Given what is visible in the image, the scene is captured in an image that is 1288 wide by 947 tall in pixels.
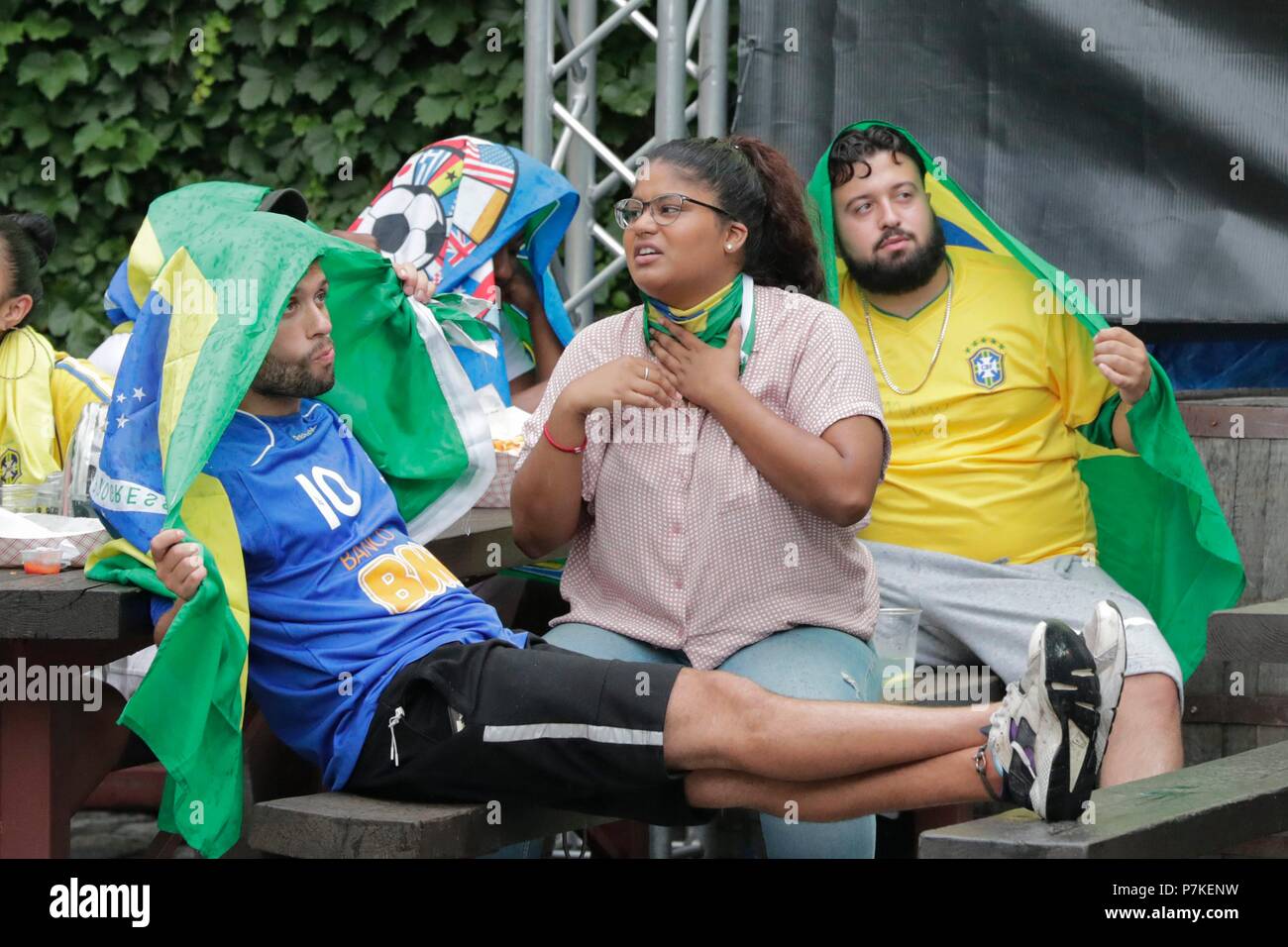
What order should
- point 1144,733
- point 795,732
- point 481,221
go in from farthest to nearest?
point 481,221 < point 1144,733 < point 795,732

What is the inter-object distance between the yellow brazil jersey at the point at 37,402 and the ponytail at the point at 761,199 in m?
1.17

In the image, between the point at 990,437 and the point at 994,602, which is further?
the point at 990,437

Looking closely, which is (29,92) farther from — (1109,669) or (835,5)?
(1109,669)

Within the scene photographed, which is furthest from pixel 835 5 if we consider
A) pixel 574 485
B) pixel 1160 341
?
pixel 574 485

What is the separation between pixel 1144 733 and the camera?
9.51 feet

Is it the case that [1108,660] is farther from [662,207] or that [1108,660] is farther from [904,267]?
[904,267]

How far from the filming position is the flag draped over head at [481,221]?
12.8ft

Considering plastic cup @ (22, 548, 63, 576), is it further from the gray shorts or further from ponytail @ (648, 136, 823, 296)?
the gray shorts

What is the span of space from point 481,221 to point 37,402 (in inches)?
48.1

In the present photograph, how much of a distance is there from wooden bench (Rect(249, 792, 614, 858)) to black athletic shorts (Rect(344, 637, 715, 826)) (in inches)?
1.8

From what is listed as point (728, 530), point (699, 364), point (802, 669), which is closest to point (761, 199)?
point (699, 364)

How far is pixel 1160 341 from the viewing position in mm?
4074

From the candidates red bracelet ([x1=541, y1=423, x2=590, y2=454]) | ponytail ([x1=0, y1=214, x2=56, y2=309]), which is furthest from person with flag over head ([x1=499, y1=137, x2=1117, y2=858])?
ponytail ([x1=0, y1=214, x2=56, y2=309])
